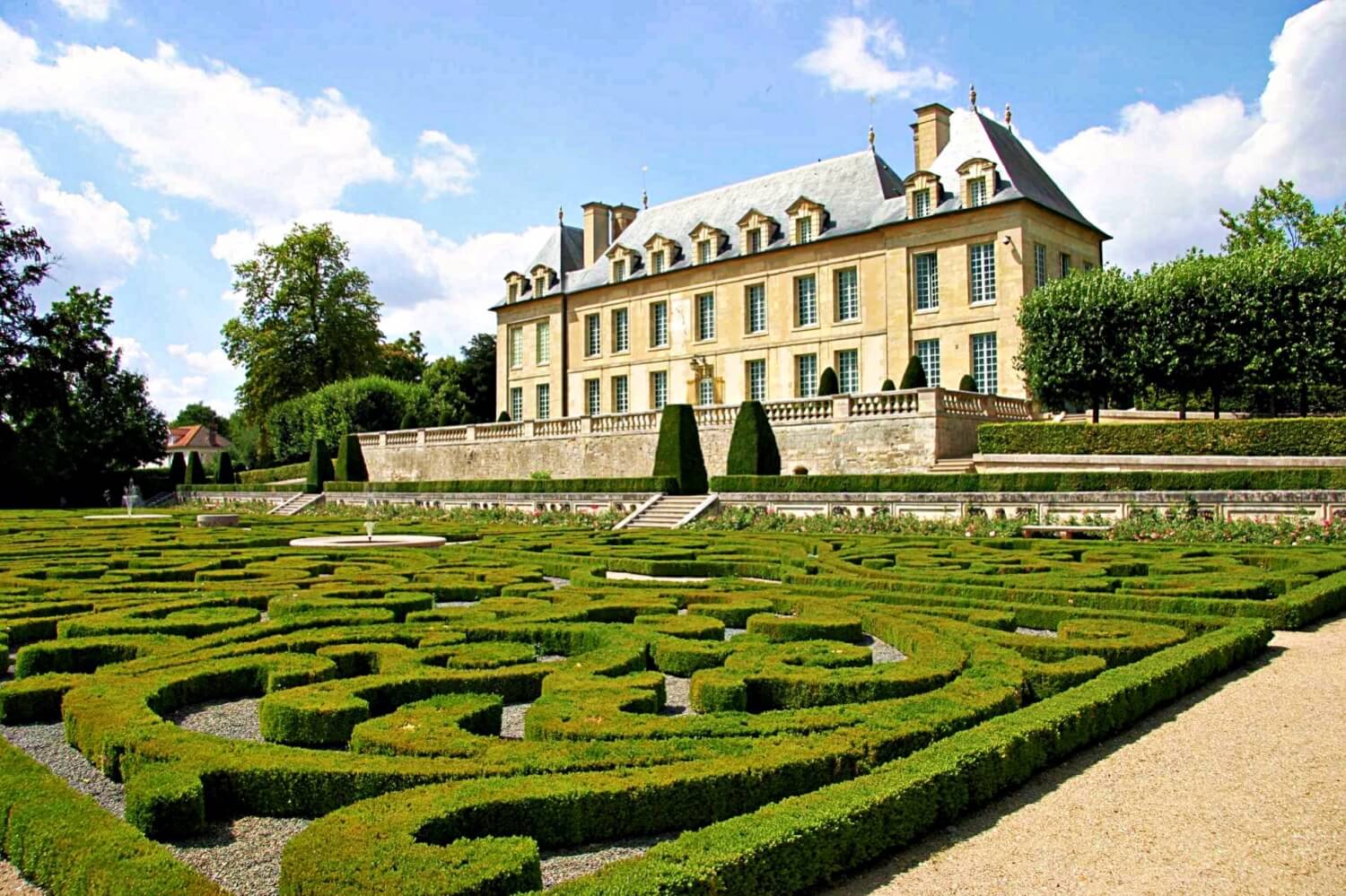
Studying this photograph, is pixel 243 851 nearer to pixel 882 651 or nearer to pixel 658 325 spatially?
pixel 882 651

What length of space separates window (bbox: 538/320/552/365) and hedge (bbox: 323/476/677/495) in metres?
14.4

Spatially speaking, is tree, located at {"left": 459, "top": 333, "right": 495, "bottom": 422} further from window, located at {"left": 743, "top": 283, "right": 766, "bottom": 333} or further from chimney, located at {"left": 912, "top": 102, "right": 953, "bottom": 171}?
chimney, located at {"left": 912, "top": 102, "right": 953, "bottom": 171}

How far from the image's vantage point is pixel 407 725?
4438 millimetres

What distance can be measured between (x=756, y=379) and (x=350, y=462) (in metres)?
16.1

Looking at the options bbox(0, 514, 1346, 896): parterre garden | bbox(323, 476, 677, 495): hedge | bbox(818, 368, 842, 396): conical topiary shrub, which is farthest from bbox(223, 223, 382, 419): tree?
bbox(0, 514, 1346, 896): parterre garden

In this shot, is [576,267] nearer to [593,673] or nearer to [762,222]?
[762,222]

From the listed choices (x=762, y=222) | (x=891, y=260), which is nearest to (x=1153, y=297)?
(x=891, y=260)

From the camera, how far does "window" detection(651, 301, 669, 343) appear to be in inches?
1655

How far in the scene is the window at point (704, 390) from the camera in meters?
39.8

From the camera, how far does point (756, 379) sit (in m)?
38.9

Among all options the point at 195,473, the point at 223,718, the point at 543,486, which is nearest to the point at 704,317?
the point at 543,486

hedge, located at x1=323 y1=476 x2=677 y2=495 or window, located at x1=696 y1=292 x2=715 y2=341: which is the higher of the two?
window, located at x1=696 y1=292 x2=715 y2=341

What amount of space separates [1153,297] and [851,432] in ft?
30.0

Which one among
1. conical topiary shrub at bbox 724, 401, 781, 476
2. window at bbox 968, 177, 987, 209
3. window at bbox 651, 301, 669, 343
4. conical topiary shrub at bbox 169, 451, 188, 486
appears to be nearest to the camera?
conical topiary shrub at bbox 724, 401, 781, 476
